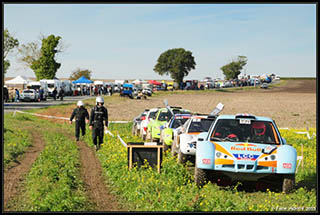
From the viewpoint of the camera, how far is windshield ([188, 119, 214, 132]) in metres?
14.8

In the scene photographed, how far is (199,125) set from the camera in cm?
1505

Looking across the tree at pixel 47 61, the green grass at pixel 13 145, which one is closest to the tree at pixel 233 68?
the tree at pixel 47 61

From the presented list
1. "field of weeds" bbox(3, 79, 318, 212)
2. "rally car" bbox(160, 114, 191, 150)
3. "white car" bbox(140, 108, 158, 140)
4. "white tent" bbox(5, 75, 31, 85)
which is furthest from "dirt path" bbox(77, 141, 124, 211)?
"white tent" bbox(5, 75, 31, 85)

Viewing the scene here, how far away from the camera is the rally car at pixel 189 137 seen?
44.1ft

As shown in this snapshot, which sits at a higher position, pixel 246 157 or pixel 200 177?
pixel 246 157

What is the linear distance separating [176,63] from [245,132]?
120m

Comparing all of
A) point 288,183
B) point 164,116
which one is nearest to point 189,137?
point 288,183

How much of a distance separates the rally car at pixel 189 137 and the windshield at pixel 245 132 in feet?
5.27

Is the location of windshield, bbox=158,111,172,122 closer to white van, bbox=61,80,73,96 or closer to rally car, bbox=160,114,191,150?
rally car, bbox=160,114,191,150

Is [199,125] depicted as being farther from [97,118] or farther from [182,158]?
[97,118]

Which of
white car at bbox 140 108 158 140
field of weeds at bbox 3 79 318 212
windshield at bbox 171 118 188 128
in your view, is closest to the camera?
field of weeds at bbox 3 79 318 212

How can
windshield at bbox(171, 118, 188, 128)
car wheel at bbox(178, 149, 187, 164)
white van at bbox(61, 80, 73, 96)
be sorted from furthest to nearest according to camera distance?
white van at bbox(61, 80, 73, 96)
windshield at bbox(171, 118, 188, 128)
car wheel at bbox(178, 149, 187, 164)

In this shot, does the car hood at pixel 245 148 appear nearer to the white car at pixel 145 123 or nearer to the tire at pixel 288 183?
the tire at pixel 288 183

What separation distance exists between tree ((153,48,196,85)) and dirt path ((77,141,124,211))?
114 metres
